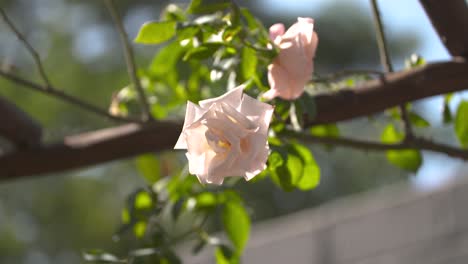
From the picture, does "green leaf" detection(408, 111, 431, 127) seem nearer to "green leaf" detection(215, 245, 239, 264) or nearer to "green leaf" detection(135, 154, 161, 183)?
"green leaf" detection(215, 245, 239, 264)

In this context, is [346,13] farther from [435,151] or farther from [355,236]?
[435,151]

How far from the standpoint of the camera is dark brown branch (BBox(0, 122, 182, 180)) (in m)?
0.92

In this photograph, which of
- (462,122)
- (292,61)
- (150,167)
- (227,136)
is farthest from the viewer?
(150,167)

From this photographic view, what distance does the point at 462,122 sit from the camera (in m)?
0.92

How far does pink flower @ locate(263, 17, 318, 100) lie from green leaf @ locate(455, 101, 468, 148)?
274 mm

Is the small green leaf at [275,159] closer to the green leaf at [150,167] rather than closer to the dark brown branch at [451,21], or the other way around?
the dark brown branch at [451,21]

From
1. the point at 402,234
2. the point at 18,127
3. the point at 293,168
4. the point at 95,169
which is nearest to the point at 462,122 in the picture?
the point at 293,168

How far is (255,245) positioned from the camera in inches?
100

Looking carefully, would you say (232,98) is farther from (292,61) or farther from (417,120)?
(417,120)

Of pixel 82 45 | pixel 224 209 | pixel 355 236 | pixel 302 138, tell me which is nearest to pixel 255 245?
pixel 355 236

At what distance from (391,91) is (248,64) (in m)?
0.14

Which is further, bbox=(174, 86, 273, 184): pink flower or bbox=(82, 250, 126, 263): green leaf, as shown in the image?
bbox=(82, 250, 126, 263): green leaf

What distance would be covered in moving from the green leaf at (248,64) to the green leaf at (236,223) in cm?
23

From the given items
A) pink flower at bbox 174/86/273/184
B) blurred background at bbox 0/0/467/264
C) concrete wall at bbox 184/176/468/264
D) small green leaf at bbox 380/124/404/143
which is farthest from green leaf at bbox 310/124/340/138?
blurred background at bbox 0/0/467/264
